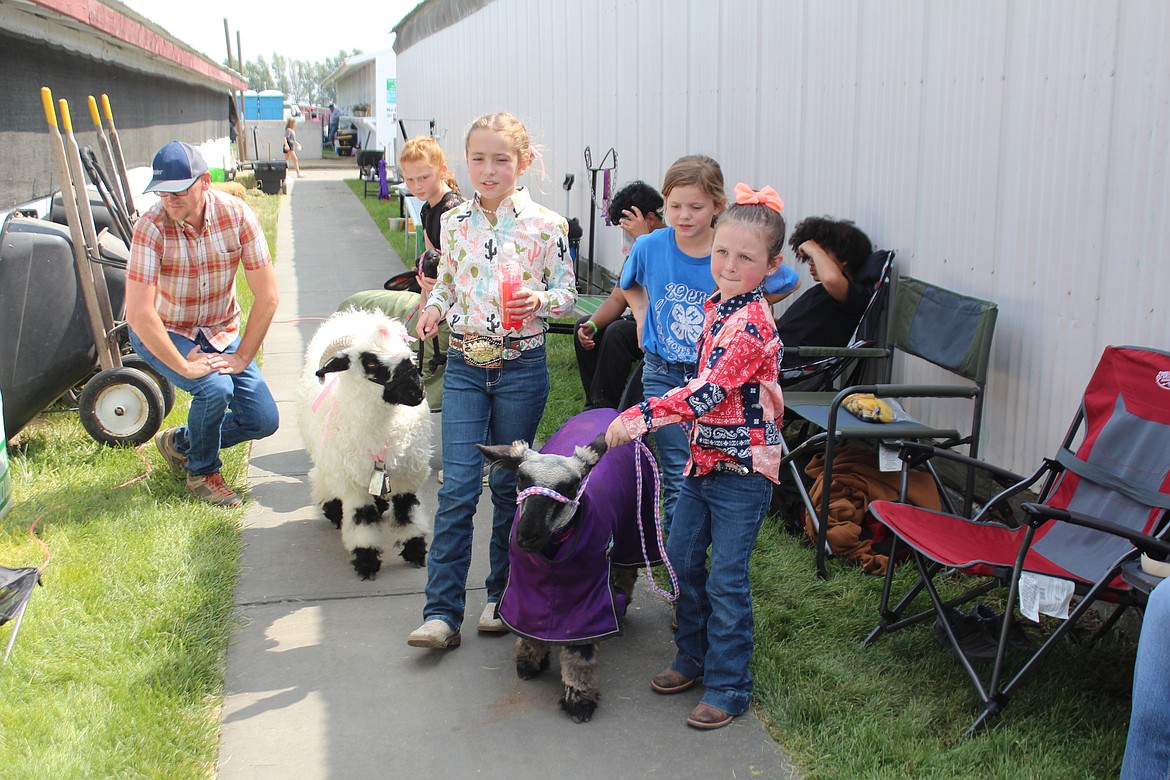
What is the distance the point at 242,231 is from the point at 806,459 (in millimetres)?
3436

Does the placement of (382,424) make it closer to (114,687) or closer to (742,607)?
(114,687)

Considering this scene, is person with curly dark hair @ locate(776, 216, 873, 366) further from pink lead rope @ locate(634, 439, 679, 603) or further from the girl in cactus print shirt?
the girl in cactus print shirt

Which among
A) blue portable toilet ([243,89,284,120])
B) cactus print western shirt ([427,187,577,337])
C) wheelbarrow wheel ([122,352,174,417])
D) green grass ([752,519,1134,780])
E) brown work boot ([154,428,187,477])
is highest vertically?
blue portable toilet ([243,89,284,120])

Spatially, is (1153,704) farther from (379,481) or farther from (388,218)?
(388,218)

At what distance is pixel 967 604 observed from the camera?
4496mm

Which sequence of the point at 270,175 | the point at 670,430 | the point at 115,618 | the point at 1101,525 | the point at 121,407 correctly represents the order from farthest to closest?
the point at 270,175 → the point at 121,407 → the point at 115,618 → the point at 670,430 → the point at 1101,525

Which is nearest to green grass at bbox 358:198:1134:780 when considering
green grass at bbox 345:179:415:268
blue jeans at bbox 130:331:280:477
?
blue jeans at bbox 130:331:280:477

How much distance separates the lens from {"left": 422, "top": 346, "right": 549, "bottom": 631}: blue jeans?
4.12 metres

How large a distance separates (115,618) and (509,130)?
274 centimetres

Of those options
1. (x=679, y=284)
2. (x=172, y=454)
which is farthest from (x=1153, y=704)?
(x=172, y=454)

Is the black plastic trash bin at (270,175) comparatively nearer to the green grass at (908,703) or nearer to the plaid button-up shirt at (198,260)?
the plaid button-up shirt at (198,260)

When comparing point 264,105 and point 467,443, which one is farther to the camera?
point 264,105

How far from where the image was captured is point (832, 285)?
5871 mm

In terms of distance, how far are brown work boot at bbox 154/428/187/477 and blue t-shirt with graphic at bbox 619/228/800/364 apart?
3322 millimetres
